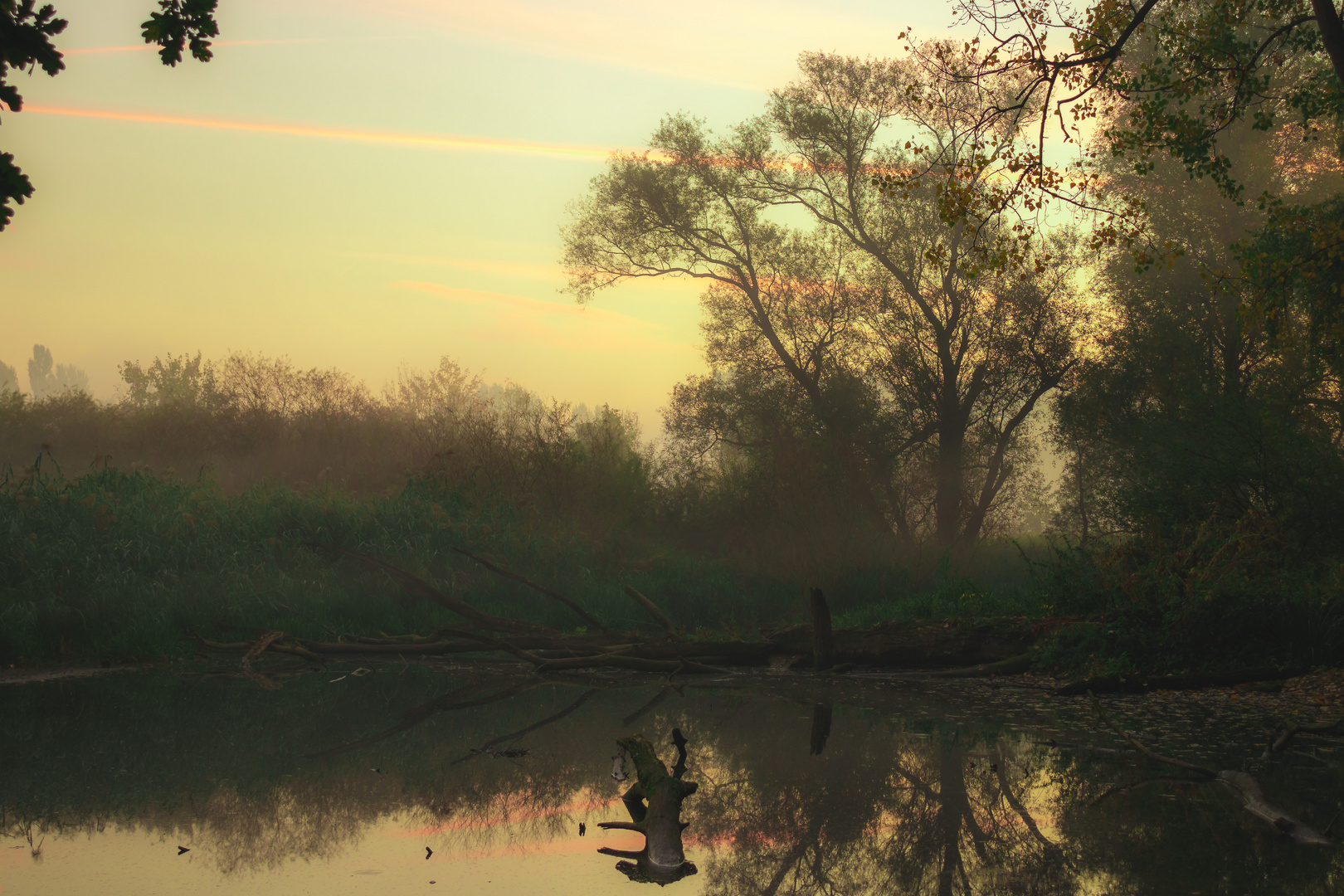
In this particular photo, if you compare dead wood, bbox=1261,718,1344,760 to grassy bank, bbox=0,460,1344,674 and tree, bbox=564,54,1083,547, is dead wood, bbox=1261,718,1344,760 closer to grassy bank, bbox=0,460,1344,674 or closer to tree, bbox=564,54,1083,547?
grassy bank, bbox=0,460,1344,674

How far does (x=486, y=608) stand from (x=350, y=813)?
26.4 feet

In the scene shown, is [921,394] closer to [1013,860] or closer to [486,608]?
[486,608]

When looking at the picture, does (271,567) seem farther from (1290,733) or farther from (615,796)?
(1290,733)

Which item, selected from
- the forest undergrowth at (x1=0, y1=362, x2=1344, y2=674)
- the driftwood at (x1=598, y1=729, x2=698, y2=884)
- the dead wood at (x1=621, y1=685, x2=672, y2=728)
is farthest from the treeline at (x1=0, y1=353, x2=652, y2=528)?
the driftwood at (x1=598, y1=729, x2=698, y2=884)

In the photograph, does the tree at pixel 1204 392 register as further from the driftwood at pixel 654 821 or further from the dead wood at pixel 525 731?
the driftwood at pixel 654 821

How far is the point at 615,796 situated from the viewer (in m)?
6.13

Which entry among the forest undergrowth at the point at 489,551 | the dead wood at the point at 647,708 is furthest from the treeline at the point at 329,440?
the dead wood at the point at 647,708

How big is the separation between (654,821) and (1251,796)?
11.7 ft

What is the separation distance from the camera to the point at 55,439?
22391 mm

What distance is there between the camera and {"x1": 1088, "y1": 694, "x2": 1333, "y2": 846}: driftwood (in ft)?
16.8

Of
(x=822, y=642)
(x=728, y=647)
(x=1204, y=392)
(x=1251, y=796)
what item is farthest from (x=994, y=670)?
(x=1204, y=392)

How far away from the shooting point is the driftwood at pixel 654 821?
15.7 ft

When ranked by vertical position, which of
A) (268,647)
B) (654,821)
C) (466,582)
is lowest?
(654,821)

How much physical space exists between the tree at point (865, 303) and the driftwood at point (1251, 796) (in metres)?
16.1
